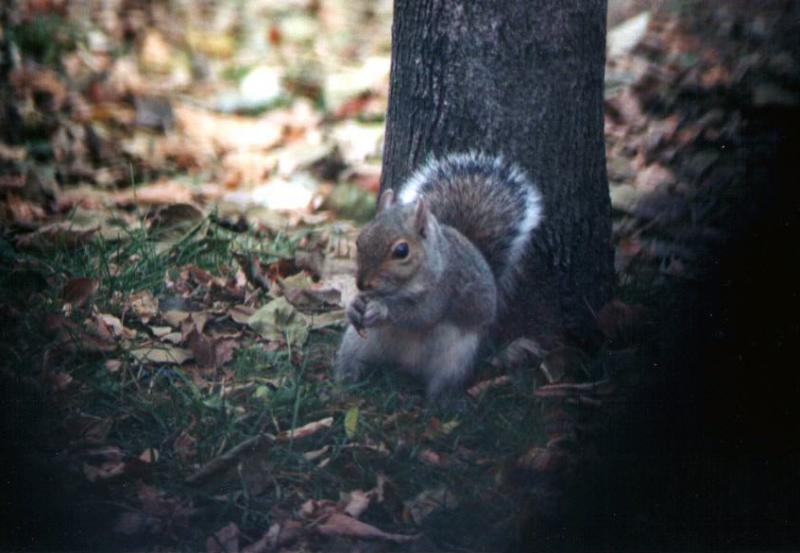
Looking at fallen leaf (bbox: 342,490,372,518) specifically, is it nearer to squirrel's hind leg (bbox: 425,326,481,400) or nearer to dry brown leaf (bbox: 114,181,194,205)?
squirrel's hind leg (bbox: 425,326,481,400)

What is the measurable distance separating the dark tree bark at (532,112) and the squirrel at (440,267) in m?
0.07

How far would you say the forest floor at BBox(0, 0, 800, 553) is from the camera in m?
2.26

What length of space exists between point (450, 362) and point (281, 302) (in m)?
0.63

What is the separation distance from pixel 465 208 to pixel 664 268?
662 millimetres

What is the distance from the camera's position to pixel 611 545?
2.07m

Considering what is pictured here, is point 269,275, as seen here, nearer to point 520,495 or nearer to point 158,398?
point 158,398

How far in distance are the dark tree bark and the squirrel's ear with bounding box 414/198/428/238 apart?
0.32 metres

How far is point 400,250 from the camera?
290 cm

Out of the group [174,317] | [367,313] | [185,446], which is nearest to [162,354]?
[174,317]

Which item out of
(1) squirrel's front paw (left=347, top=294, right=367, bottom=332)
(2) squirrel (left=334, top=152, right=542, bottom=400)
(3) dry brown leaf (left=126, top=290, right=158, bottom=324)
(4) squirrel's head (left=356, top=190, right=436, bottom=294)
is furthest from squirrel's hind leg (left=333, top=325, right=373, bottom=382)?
(3) dry brown leaf (left=126, top=290, right=158, bottom=324)

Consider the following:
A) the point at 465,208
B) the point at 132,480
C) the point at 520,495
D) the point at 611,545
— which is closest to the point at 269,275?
the point at 465,208

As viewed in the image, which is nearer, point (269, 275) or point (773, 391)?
point (773, 391)

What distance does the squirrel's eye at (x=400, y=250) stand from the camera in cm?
288

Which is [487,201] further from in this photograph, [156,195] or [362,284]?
[156,195]
